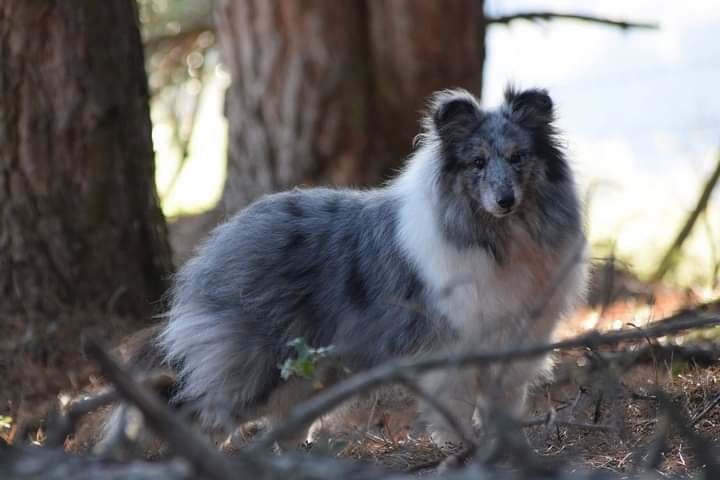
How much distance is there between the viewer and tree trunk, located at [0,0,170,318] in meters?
6.12

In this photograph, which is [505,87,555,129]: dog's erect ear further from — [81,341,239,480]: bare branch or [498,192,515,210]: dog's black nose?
[81,341,239,480]: bare branch

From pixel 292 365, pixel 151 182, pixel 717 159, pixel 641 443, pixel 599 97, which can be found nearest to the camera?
pixel 292 365

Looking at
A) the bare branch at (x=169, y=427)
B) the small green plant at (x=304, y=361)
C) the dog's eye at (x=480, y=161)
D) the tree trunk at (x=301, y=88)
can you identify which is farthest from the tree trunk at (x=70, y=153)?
the bare branch at (x=169, y=427)

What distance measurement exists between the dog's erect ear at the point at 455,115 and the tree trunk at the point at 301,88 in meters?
2.96

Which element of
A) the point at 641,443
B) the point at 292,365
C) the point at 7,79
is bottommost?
the point at 641,443

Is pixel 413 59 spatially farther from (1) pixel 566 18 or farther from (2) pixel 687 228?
(2) pixel 687 228

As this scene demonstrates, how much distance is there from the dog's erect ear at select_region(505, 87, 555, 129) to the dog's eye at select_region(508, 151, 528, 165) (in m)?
0.19

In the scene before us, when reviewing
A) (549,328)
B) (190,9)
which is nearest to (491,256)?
(549,328)

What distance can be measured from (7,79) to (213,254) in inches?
62.8

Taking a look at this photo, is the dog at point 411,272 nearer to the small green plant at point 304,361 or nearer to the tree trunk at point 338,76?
the small green plant at point 304,361

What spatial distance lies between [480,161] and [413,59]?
10.6 ft

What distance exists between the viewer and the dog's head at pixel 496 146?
5.06 metres

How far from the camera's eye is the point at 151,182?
6.61 meters

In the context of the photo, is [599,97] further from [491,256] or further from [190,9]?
[491,256]
